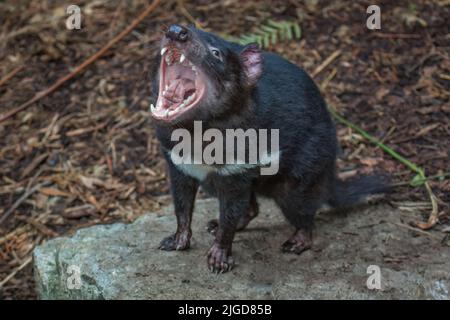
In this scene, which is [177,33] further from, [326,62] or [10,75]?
[10,75]

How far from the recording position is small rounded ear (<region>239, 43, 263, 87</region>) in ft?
11.1

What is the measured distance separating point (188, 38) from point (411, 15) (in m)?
3.08

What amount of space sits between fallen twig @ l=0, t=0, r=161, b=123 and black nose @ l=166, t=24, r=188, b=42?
2860 millimetres

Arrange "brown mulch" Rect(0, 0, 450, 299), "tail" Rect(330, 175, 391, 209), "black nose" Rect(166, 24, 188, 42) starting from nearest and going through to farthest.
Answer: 1. "black nose" Rect(166, 24, 188, 42)
2. "tail" Rect(330, 175, 391, 209)
3. "brown mulch" Rect(0, 0, 450, 299)

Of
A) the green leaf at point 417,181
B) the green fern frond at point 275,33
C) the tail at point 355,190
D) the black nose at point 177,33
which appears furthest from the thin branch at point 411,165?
the black nose at point 177,33

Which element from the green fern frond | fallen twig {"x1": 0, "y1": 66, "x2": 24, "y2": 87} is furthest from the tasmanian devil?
fallen twig {"x1": 0, "y1": 66, "x2": 24, "y2": 87}

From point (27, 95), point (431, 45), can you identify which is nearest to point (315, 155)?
point (431, 45)

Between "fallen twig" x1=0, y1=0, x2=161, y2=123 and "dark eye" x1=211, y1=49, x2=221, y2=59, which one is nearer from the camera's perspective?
"dark eye" x1=211, y1=49, x2=221, y2=59

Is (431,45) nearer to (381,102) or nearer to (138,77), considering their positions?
(381,102)

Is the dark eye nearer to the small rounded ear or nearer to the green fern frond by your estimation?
the small rounded ear

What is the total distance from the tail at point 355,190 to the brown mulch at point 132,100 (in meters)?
0.16

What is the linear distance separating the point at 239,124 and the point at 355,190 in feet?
3.76

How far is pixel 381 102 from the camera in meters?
5.17

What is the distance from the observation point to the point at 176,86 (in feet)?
11.2
